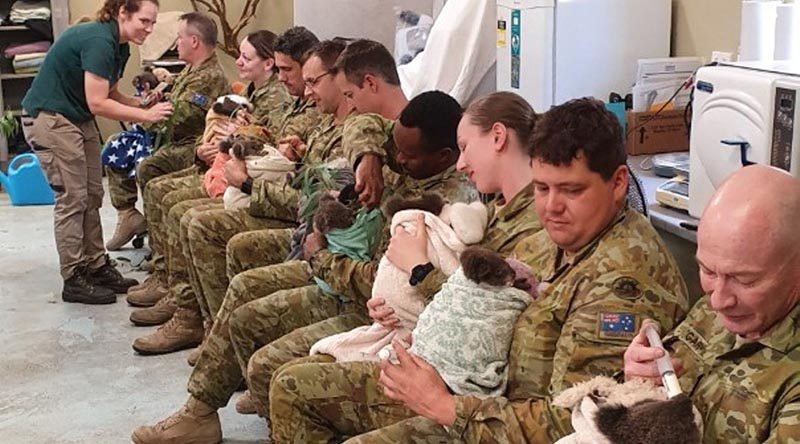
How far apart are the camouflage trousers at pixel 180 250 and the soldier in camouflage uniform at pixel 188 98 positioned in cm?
66

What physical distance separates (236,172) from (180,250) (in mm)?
645

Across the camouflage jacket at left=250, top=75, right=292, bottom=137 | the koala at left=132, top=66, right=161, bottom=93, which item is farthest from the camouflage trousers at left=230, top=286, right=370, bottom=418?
the koala at left=132, top=66, right=161, bottom=93

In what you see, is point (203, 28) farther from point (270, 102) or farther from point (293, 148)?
point (293, 148)

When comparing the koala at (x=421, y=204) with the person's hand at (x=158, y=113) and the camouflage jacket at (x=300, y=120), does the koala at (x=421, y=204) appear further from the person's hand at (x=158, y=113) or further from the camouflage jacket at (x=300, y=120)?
the person's hand at (x=158, y=113)

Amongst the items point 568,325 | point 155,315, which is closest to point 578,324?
point 568,325

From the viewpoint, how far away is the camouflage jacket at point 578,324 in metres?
1.88

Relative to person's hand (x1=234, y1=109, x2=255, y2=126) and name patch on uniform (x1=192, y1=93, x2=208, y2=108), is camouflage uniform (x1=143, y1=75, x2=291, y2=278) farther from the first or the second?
name patch on uniform (x1=192, y1=93, x2=208, y2=108)

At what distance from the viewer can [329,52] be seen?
3879mm

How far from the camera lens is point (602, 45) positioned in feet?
13.2

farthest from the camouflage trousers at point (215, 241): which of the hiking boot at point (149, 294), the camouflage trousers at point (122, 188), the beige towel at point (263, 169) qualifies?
the camouflage trousers at point (122, 188)

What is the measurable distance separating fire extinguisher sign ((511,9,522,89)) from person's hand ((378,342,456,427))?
2158 mm

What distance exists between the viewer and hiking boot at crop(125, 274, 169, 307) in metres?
4.91

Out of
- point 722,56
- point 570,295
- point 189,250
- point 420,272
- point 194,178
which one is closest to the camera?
point 570,295

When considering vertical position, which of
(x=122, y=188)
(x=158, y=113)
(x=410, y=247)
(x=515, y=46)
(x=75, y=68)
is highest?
(x=515, y=46)
